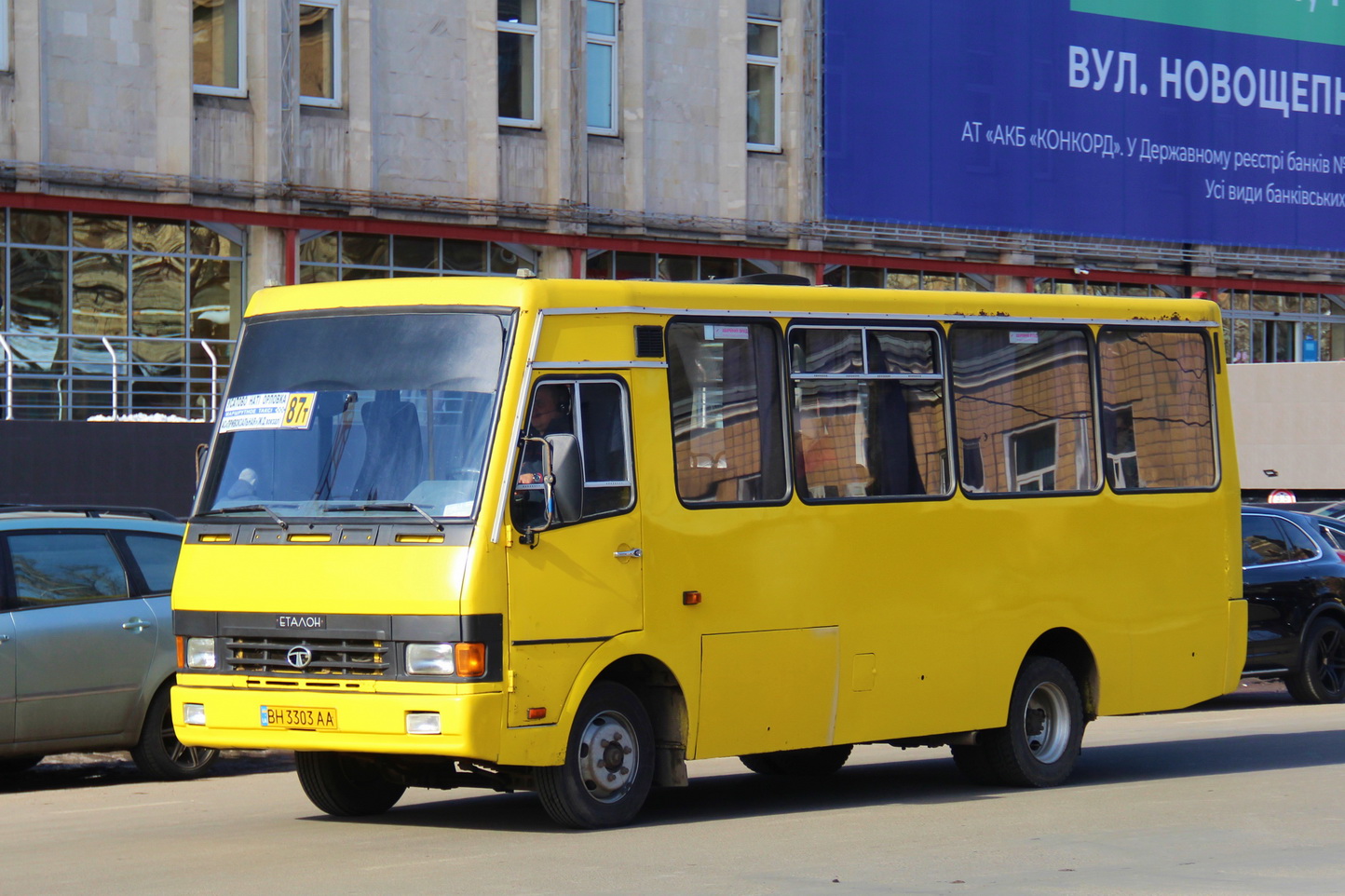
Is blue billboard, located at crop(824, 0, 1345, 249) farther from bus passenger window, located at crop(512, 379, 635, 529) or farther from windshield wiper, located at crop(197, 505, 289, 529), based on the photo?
windshield wiper, located at crop(197, 505, 289, 529)

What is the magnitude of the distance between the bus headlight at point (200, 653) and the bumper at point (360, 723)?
0.12 meters

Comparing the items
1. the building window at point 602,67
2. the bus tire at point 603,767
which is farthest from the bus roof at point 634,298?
the building window at point 602,67

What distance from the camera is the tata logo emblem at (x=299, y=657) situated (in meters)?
9.49

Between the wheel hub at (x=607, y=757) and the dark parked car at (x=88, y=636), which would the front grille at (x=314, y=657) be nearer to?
the wheel hub at (x=607, y=757)

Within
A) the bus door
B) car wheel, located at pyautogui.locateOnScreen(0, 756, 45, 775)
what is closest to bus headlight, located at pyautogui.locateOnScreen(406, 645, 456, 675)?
the bus door

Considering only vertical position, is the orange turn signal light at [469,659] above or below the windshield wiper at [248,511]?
below

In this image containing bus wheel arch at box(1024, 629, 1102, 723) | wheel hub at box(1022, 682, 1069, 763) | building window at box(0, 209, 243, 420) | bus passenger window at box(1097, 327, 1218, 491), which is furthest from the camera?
building window at box(0, 209, 243, 420)

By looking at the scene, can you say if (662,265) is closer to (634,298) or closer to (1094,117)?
(1094,117)

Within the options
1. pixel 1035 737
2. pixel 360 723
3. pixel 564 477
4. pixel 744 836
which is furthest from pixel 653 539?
pixel 1035 737

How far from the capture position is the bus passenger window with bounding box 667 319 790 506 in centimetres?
1032

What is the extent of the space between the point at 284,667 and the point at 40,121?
60.1ft

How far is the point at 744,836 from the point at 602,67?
920 inches

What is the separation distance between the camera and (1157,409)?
12914 millimetres

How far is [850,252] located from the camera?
34938mm
